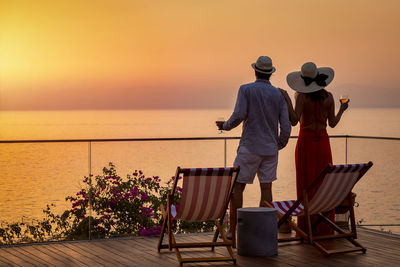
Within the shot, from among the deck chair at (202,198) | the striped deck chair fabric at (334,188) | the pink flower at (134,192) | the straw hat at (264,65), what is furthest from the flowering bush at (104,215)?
the straw hat at (264,65)

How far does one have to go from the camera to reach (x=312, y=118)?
260 inches

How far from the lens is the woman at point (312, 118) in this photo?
21.5 ft

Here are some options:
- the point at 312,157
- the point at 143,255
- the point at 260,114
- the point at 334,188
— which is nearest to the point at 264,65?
the point at 260,114

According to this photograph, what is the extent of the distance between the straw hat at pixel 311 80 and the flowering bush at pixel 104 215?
201cm

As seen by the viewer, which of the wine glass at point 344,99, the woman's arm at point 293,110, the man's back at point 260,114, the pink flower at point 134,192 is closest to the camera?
the man's back at point 260,114

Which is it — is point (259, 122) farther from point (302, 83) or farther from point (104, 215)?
point (104, 215)

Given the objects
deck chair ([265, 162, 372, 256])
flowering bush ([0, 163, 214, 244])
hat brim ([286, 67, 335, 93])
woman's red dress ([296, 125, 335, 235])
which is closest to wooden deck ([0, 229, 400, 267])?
deck chair ([265, 162, 372, 256])

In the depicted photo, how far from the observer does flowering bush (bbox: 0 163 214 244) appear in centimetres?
715

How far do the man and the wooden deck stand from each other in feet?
2.25

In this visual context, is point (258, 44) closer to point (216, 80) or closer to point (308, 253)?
point (216, 80)

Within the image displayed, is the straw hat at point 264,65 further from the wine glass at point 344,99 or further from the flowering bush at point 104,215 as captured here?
the flowering bush at point 104,215

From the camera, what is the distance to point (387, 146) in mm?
8289

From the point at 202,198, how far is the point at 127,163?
2434 millimetres

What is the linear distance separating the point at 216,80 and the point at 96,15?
22.4ft
